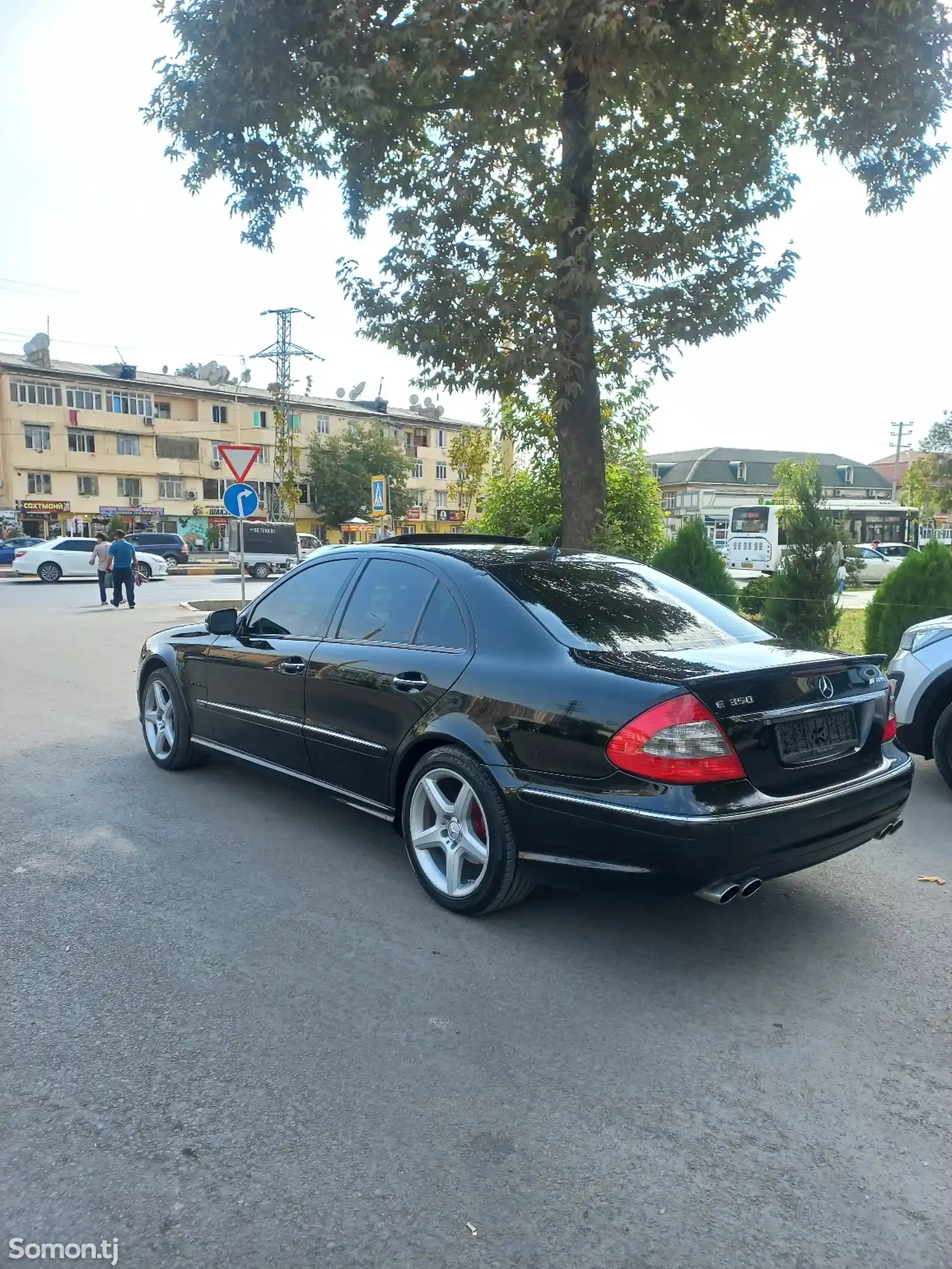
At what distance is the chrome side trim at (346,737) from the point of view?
446 centimetres

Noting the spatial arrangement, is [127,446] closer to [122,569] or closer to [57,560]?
[57,560]

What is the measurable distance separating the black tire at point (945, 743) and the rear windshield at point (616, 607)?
1.90 meters

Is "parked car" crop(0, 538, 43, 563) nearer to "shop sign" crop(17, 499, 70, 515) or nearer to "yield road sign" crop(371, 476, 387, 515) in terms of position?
"shop sign" crop(17, 499, 70, 515)

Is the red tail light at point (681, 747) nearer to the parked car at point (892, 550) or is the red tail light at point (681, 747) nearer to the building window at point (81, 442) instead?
the parked car at point (892, 550)

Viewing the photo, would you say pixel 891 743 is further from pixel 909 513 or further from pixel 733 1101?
pixel 909 513

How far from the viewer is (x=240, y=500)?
17219 millimetres

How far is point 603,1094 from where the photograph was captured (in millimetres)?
2750

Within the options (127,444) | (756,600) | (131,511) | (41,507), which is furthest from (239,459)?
(127,444)

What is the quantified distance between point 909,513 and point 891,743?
44484 millimetres

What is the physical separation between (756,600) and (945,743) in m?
6.21

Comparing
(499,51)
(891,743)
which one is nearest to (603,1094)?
(891,743)

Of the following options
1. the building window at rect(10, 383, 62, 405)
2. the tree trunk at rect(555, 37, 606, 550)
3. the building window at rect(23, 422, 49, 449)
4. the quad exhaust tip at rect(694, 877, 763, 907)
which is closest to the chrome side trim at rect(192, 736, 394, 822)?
the quad exhaust tip at rect(694, 877, 763, 907)

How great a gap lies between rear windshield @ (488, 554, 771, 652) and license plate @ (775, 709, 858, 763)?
599 mm

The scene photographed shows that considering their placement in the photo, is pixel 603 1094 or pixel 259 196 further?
pixel 259 196
